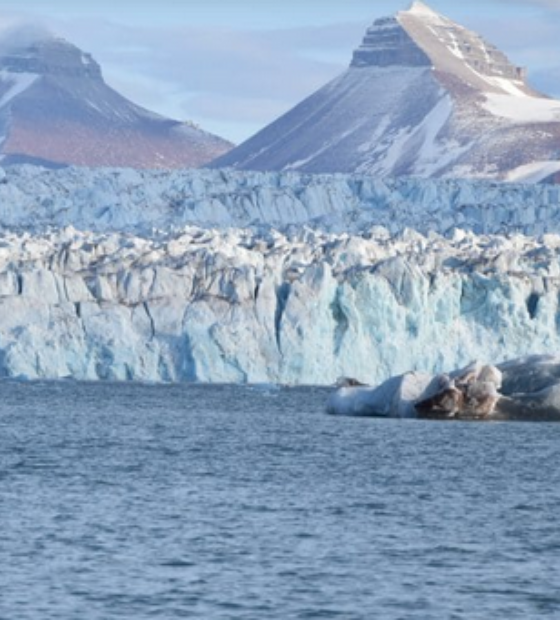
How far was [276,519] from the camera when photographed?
34969 millimetres

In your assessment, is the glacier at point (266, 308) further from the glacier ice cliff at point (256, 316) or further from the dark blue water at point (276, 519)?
the dark blue water at point (276, 519)

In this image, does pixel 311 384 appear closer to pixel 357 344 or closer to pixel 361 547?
pixel 357 344

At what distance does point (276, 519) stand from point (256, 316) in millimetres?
28231

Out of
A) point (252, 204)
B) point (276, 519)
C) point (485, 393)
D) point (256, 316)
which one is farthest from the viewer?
point (252, 204)

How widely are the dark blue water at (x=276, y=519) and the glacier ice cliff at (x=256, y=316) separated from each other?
6.78 metres

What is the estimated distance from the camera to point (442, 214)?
108 meters

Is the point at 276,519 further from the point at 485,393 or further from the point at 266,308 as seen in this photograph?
the point at 266,308

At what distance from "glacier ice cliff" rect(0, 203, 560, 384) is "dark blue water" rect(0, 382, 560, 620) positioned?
6.78 meters

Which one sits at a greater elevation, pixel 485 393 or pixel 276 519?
pixel 485 393

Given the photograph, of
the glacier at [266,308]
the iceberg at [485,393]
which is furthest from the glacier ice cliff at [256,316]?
the iceberg at [485,393]

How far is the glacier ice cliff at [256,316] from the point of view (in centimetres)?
6278

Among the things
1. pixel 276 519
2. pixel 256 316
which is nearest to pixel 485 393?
pixel 256 316

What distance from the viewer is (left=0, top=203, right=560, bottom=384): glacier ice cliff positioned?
62781mm

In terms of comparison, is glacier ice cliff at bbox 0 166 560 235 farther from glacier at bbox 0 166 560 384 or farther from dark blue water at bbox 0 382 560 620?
dark blue water at bbox 0 382 560 620
